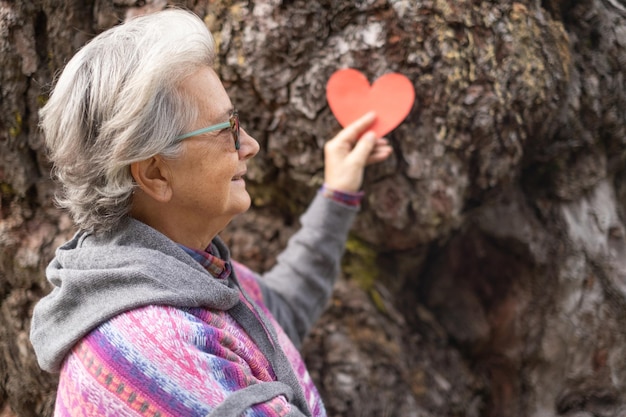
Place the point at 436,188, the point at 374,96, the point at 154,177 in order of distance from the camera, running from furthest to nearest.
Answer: the point at 436,188, the point at 374,96, the point at 154,177

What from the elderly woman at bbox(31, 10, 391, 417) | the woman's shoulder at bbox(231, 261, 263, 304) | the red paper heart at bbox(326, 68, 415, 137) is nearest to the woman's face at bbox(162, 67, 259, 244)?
the elderly woman at bbox(31, 10, 391, 417)

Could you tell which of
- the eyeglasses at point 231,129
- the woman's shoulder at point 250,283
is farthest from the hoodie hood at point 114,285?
the woman's shoulder at point 250,283

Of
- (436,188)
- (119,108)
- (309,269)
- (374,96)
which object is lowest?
(309,269)

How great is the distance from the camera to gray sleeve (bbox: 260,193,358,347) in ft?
6.05

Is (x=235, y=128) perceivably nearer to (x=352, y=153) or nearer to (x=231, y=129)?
(x=231, y=129)

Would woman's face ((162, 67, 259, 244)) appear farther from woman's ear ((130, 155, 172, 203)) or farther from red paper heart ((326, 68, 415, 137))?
red paper heart ((326, 68, 415, 137))

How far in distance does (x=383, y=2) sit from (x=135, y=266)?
3.40 feet

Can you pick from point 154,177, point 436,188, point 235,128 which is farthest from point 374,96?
point 154,177

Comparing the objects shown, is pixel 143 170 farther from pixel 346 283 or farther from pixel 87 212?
pixel 346 283

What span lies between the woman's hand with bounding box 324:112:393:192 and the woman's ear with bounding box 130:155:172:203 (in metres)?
0.62

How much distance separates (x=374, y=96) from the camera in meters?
1.75

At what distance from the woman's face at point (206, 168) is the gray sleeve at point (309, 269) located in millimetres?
482

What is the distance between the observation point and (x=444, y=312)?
7.65ft

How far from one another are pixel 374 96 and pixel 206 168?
2.10 ft
